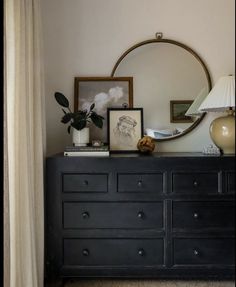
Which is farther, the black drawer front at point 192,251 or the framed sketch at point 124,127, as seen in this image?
the framed sketch at point 124,127

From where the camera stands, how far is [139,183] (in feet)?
4.70

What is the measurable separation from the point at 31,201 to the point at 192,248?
730 mm

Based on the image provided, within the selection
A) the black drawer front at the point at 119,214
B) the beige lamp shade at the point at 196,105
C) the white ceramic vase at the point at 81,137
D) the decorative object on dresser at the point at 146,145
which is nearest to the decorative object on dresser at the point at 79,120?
the white ceramic vase at the point at 81,137

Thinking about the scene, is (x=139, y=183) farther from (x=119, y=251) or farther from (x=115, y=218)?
(x=119, y=251)

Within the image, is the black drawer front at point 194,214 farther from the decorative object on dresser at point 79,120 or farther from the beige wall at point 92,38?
the decorative object on dresser at point 79,120

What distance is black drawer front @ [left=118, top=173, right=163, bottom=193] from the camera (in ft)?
4.69

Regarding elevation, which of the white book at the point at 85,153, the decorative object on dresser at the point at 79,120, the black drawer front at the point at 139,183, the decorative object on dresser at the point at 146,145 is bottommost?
the black drawer front at the point at 139,183

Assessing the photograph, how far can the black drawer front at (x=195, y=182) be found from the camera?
1.26m

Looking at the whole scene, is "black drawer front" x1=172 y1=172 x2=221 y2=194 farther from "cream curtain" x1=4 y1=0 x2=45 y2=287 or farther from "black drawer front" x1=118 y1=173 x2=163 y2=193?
"cream curtain" x1=4 y1=0 x2=45 y2=287

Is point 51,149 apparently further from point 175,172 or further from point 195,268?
point 195,268

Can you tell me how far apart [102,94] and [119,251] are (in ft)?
A: 2.82

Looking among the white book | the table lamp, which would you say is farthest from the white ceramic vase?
the table lamp

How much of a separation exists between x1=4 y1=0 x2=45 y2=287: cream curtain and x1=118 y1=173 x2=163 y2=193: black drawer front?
1.22 ft

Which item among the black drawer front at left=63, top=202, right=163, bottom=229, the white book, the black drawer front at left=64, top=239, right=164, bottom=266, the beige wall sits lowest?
the black drawer front at left=64, top=239, right=164, bottom=266
